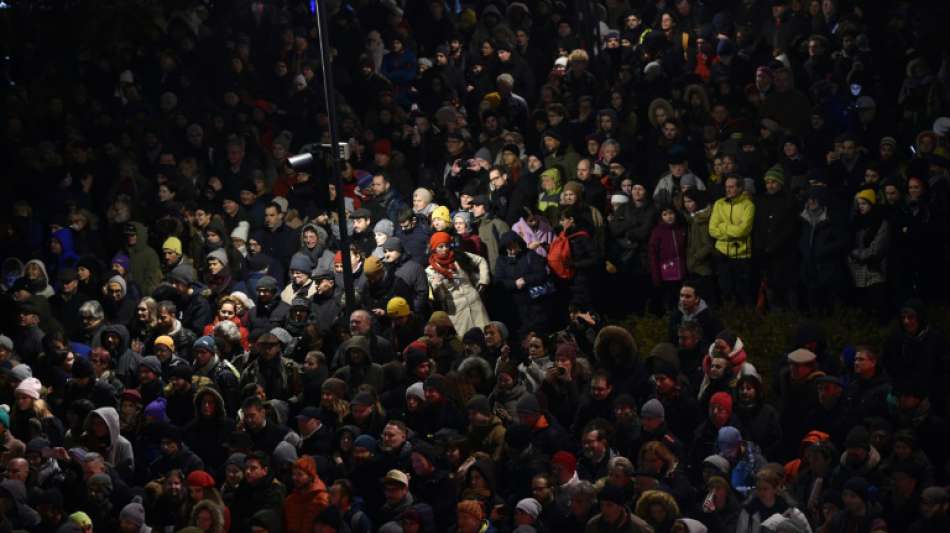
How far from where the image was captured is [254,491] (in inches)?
696

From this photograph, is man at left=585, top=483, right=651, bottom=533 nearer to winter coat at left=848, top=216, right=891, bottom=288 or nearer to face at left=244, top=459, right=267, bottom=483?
face at left=244, top=459, right=267, bottom=483

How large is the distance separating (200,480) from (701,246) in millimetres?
6202

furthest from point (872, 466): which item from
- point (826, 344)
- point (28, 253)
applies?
point (28, 253)

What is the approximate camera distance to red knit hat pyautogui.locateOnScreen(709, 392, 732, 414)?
699 inches

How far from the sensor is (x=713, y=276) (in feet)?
70.8

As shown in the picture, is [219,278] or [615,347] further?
[219,278]

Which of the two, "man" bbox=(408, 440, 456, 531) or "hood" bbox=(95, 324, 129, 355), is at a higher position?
"hood" bbox=(95, 324, 129, 355)

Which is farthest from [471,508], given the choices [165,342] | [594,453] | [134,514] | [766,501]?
[165,342]

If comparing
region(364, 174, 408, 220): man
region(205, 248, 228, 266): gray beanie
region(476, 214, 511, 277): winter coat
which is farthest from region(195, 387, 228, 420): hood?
region(364, 174, 408, 220): man

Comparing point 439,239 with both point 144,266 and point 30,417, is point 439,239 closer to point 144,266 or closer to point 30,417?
point 144,266

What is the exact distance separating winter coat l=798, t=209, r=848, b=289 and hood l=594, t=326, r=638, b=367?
2859mm

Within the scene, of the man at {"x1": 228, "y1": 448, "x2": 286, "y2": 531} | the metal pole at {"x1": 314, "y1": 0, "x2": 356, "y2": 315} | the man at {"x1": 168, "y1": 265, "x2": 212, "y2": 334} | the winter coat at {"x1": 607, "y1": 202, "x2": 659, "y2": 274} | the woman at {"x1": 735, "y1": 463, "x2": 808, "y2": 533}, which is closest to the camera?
the woman at {"x1": 735, "y1": 463, "x2": 808, "y2": 533}

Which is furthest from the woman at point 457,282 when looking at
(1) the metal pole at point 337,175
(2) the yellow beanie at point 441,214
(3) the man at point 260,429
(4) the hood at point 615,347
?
(3) the man at point 260,429

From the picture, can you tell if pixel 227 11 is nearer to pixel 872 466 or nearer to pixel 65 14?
pixel 65 14
